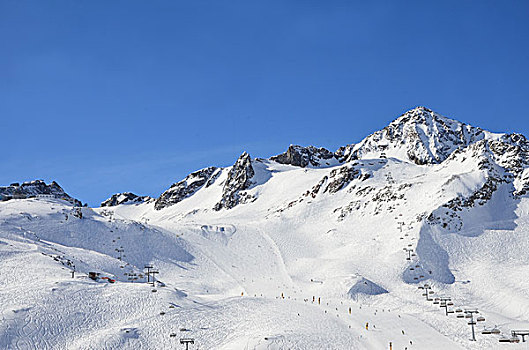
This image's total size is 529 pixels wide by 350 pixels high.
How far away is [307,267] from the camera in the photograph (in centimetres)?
9069

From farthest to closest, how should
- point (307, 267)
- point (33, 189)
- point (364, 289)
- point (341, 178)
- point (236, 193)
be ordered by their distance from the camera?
point (33, 189) < point (236, 193) < point (341, 178) < point (307, 267) < point (364, 289)

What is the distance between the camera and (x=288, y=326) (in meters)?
49.8

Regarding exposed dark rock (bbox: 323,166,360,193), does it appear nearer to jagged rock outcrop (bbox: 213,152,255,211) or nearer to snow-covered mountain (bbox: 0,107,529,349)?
snow-covered mountain (bbox: 0,107,529,349)

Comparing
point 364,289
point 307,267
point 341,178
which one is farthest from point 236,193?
point 364,289

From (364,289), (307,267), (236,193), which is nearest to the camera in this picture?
(364,289)

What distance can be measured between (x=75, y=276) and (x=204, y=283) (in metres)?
23.9

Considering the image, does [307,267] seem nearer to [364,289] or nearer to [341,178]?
[364,289]

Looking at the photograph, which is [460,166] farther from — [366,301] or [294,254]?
[366,301]

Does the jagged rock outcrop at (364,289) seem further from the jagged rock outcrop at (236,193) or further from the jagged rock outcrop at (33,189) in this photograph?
the jagged rock outcrop at (33,189)

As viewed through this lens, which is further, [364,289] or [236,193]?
[236,193]

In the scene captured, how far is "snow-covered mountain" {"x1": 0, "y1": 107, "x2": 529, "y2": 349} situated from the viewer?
156 feet

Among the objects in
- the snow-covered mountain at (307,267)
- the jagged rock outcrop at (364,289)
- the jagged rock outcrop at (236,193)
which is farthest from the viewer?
the jagged rock outcrop at (236,193)

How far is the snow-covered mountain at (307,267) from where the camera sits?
47.5 meters

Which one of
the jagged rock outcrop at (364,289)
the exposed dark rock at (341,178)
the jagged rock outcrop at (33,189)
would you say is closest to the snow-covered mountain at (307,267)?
the jagged rock outcrop at (364,289)
